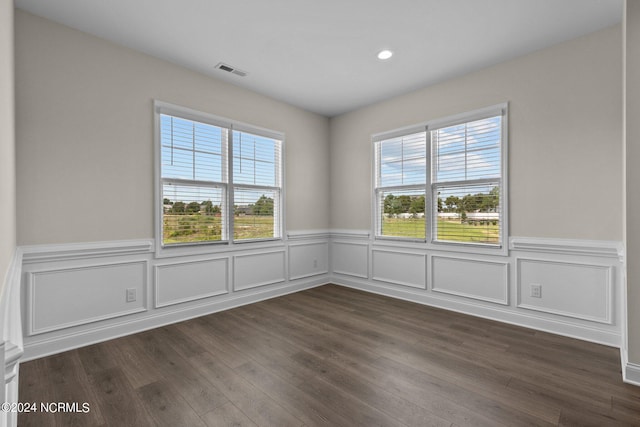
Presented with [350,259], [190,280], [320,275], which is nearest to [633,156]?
[350,259]

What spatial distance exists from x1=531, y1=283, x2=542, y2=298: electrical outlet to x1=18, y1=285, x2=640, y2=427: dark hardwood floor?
0.35 m

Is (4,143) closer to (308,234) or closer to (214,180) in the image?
(214,180)

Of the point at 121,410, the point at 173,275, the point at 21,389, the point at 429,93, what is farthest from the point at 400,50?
the point at 21,389

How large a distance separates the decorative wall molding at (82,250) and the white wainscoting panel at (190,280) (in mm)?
295

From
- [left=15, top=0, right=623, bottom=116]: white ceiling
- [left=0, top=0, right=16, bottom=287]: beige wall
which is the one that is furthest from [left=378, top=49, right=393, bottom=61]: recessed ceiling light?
[left=0, top=0, right=16, bottom=287]: beige wall

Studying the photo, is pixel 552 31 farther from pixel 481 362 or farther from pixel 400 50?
pixel 481 362

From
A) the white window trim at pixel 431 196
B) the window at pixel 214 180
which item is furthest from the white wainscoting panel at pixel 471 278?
the window at pixel 214 180

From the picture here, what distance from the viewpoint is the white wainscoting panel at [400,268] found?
397 cm

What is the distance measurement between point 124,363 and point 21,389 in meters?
0.58

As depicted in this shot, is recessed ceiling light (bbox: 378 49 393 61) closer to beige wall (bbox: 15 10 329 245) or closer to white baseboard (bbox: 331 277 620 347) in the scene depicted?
beige wall (bbox: 15 10 329 245)

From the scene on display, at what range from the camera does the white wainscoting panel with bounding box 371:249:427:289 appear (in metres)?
3.97

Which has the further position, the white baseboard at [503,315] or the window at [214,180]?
the window at [214,180]

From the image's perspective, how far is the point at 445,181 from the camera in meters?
3.77

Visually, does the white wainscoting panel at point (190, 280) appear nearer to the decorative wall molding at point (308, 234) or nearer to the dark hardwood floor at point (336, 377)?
the dark hardwood floor at point (336, 377)
